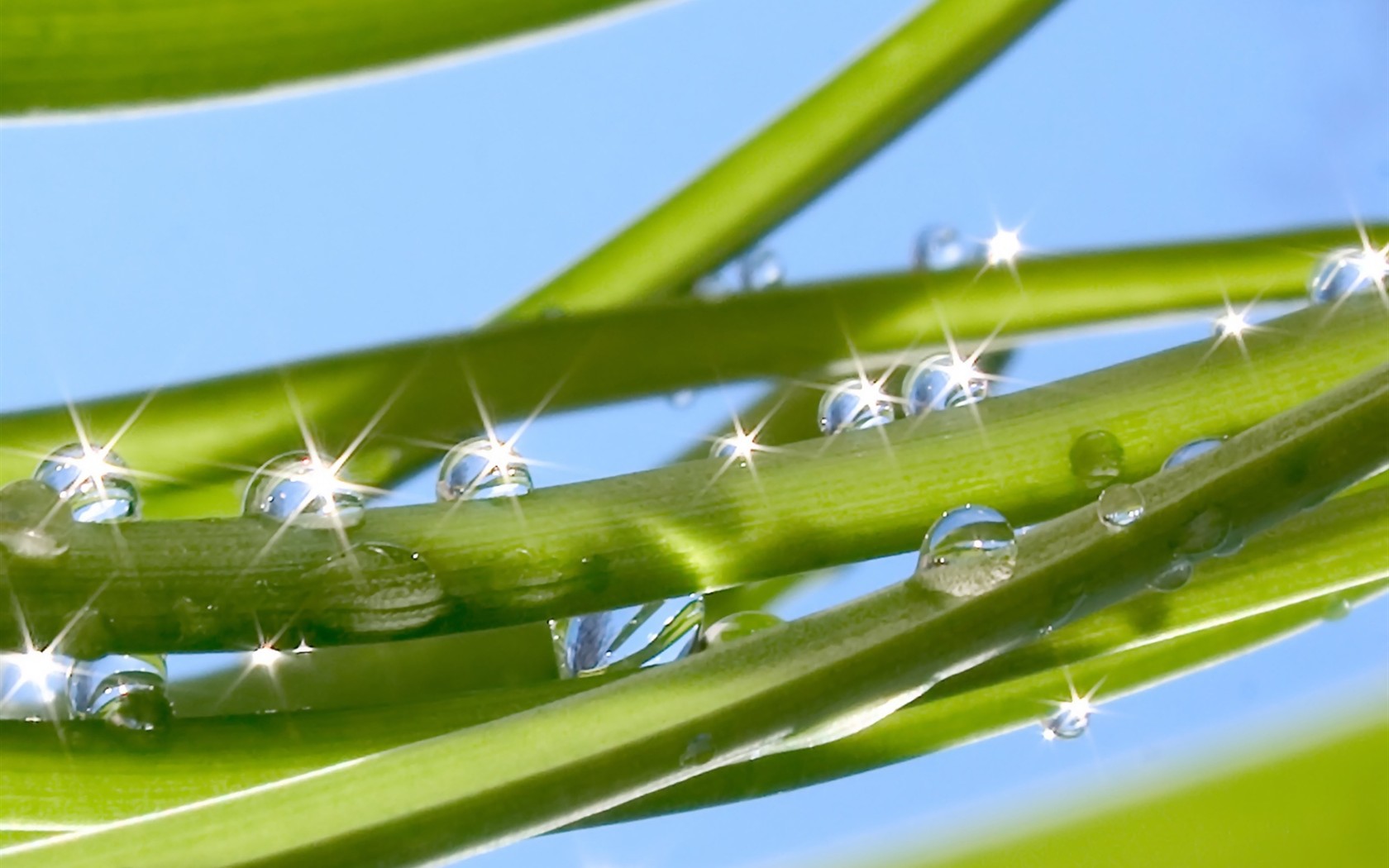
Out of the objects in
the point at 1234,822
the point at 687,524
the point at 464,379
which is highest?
the point at 464,379

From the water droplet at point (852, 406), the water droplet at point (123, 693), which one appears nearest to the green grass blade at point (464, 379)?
the water droplet at point (852, 406)

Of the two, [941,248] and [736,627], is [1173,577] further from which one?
[941,248]

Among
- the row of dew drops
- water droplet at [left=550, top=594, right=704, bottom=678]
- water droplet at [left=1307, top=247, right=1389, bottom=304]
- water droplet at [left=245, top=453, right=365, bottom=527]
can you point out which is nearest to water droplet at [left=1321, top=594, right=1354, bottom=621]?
the row of dew drops

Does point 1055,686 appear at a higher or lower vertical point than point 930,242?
lower

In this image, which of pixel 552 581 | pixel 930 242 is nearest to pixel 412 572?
pixel 552 581

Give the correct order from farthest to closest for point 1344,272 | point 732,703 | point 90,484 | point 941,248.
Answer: point 941,248
point 1344,272
point 90,484
point 732,703

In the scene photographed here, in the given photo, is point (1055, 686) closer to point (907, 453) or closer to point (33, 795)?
point (907, 453)

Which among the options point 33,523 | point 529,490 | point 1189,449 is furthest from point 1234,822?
point 33,523

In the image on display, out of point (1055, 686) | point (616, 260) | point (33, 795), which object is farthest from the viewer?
point (616, 260)
